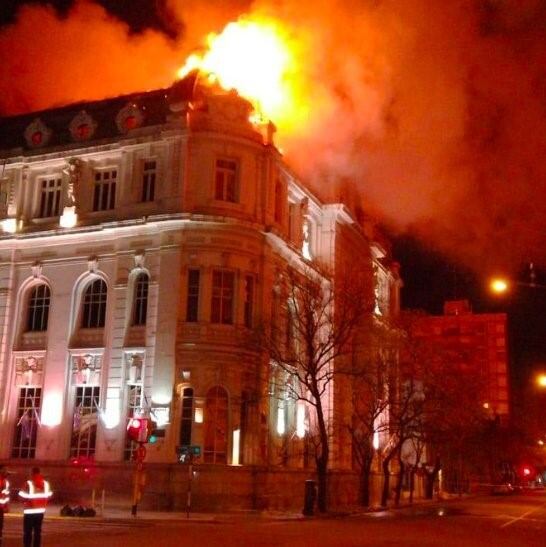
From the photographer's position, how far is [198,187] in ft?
131

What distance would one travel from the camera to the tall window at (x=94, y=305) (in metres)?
41.2

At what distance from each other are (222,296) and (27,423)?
12571 millimetres

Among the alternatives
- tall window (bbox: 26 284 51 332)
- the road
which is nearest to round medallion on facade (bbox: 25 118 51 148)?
tall window (bbox: 26 284 51 332)

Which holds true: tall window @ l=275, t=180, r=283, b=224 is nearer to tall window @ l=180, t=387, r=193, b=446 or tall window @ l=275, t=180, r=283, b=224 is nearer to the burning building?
the burning building

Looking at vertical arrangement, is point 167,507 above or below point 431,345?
below

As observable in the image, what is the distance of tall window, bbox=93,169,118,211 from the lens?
4247 cm

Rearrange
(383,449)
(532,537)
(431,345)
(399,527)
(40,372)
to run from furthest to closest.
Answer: (383,449)
(431,345)
(40,372)
(399,527)
(532,537)

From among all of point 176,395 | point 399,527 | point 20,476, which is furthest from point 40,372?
point 399,527

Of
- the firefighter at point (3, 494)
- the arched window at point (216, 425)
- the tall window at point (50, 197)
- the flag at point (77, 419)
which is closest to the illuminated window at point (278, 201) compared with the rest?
→ the arched window at point (216, 425)

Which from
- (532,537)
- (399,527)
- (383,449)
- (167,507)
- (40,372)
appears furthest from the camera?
(383,449)

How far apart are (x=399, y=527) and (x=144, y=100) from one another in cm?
2725

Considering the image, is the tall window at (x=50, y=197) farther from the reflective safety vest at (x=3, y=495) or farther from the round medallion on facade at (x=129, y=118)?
the reflective safety vest at (x=3, y=495)

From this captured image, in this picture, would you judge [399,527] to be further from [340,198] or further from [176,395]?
[340,198]

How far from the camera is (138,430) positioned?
30547 millimetres
